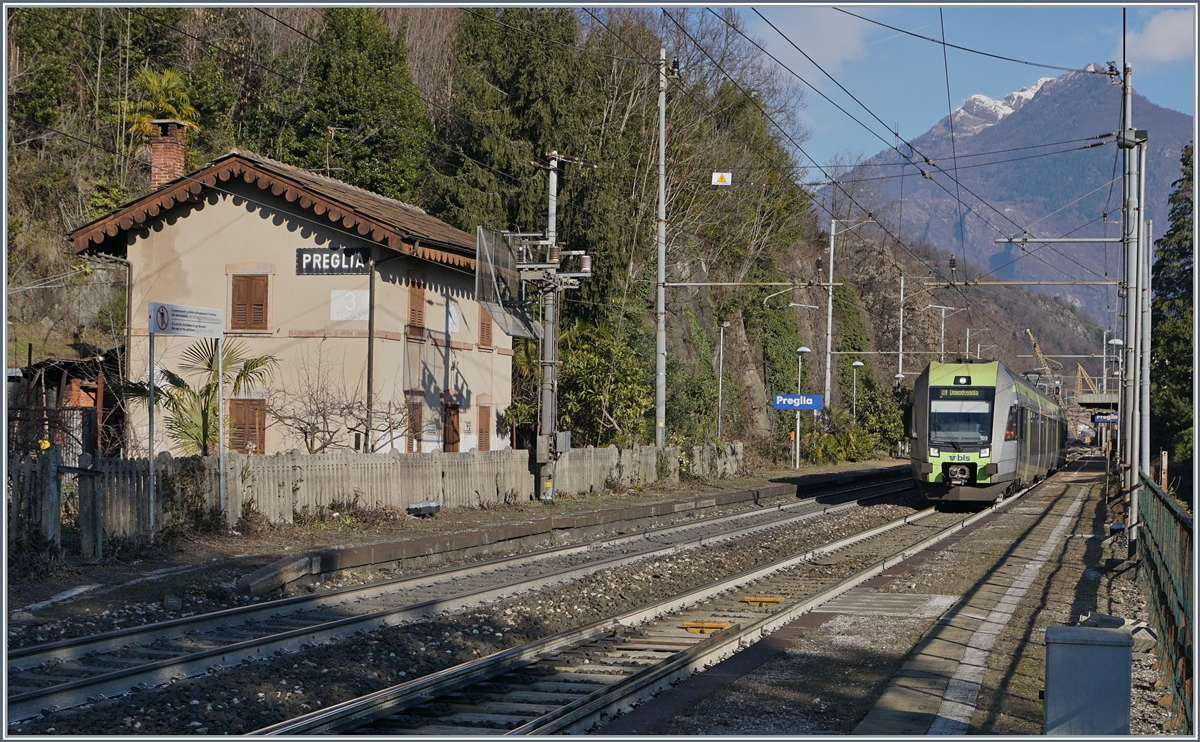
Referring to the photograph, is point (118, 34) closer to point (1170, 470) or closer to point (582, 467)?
point (582, 467)

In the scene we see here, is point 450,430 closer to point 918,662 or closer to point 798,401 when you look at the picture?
point 798,401

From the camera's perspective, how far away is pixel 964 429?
27641 mm

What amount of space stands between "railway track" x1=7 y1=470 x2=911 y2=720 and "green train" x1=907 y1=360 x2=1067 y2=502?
40.0 feet

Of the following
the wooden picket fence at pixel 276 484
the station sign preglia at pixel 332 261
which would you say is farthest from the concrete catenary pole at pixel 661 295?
the station sign preglia at pixel 332 261

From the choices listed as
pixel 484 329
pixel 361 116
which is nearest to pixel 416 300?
pixel 484 329

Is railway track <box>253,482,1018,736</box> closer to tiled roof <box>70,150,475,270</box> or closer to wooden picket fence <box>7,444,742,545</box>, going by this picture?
wooden picket fence <box>7,444,742,545</box>

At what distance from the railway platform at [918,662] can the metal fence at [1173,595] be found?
294mm

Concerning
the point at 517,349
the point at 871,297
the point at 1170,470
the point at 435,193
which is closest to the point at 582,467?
the point at 517,349

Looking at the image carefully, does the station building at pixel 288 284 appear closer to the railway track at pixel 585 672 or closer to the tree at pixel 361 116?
the tree at pixel 361 116

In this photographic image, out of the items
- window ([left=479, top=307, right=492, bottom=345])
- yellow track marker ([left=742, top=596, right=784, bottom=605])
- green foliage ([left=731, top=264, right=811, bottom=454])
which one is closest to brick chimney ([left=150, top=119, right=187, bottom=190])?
Result: window ([left=479, top=307, right=492, bottom=345])

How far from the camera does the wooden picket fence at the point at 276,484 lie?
13867 millimetres

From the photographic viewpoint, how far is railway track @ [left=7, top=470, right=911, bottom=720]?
8242mm

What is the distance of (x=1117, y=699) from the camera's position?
20.3ft

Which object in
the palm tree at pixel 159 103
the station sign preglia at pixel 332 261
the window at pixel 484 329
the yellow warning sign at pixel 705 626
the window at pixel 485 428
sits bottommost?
the yellow warning sign at pixel 705 626
